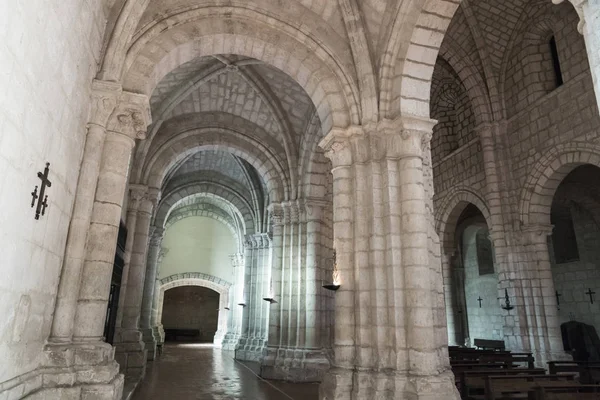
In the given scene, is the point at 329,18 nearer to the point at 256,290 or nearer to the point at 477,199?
the point at 477,199

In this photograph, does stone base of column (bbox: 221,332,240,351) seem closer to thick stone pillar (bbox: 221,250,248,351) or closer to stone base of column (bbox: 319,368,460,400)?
thick stone pillar (bbox: 221,250,248,351)

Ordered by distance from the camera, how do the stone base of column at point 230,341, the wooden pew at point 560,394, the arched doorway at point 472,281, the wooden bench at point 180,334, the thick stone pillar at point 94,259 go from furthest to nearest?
1. the wooden bench at point 180,334
2. the stone base of column at point 230,341
3. the arched doorway at point 472,281
4. the wooden pew at point 560,394
5. the thick stone pillar at point 94,259

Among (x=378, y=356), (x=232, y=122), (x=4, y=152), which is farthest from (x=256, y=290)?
(x=4, y=152)

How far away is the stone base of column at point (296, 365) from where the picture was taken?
962cm

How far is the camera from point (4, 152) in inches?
113

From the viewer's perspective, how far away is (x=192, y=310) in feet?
83.8

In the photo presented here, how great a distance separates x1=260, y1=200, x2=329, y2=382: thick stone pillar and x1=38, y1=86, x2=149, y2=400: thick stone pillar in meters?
5.57

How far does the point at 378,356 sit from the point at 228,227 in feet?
59.3

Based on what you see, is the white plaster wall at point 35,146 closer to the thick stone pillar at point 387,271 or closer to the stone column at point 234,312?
the thick stone pillar at point 387,271

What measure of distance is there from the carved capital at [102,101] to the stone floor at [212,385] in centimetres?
472

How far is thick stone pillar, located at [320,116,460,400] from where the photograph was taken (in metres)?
5.61

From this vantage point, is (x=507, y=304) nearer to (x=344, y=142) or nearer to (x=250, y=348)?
(x=344, y=142)

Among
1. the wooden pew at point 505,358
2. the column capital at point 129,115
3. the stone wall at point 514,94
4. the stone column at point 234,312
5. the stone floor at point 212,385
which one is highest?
the stone wall at point 514,94

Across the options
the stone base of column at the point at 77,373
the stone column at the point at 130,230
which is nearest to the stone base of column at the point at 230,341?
the stone column at the point at 130,230
